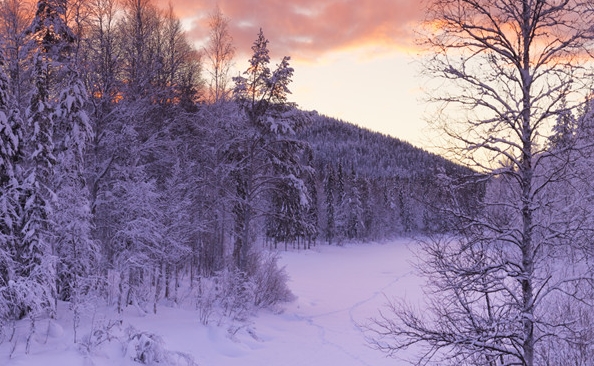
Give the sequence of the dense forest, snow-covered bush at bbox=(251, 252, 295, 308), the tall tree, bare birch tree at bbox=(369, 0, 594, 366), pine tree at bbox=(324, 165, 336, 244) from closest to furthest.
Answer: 1. bare birch tree at bbox=(369, 0, 594, 366)
2. the dense forest
3. the tall tree
4. snow-covered bush at bbox=(251, 252, 295, 308)
5. pine tree at bbox=(324, 165, 336, 244)

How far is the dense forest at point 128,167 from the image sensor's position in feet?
33.3

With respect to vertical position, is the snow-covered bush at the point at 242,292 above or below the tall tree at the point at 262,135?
below

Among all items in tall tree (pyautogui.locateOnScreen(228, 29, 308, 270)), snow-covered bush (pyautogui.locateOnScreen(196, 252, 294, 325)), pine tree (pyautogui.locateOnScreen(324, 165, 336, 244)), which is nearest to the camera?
snow-covered bush (pyautogui.locateOnScreen(196, 252, 294, 325))

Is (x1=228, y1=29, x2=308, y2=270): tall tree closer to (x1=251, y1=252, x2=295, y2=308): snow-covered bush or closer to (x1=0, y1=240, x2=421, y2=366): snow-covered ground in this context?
(x1=251, y1=252, x2=295, y2=308): snow-covered bush

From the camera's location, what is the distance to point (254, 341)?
13844 mm

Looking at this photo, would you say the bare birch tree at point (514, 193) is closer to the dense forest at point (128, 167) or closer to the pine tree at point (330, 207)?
Result: the dense forest at point (128, 167)

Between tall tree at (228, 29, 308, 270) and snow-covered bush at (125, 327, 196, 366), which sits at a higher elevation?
tall tree at (228, 29, 308, 270)

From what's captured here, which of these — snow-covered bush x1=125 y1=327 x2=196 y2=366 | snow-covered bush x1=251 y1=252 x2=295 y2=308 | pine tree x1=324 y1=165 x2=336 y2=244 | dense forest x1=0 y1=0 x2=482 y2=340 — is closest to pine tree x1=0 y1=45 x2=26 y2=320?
dense forest x1=0 y1=0 x2=482 y2=340

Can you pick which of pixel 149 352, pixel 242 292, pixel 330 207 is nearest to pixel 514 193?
pixel 149 352

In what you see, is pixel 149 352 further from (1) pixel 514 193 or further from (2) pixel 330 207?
(2) pixel 330 207

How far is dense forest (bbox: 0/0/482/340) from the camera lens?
10148mm

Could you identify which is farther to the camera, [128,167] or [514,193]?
[128,167]

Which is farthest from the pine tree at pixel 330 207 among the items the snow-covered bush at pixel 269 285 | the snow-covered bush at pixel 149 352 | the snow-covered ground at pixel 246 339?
the snow-covered bush at pixel 149 352

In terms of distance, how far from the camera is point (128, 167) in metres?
16.1
